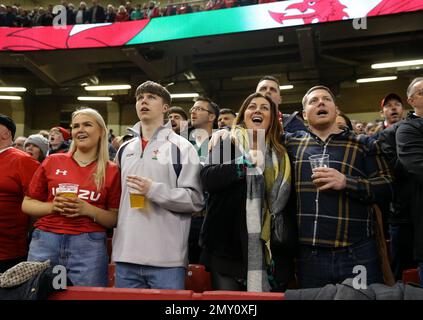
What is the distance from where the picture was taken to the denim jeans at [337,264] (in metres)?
1.80

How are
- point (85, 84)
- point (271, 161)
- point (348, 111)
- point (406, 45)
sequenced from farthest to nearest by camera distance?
point (85, 84)
point (348, 111)
point (406, 45)
point (271, 161)

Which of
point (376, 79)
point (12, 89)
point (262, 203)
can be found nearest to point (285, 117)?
point (262, 203)

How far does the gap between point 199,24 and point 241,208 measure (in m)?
8.16

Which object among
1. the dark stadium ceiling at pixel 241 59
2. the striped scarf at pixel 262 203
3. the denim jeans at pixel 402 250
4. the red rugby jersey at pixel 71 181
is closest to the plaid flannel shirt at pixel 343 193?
the striped scarf at pixel 262 203

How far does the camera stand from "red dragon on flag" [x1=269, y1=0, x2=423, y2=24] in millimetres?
7691

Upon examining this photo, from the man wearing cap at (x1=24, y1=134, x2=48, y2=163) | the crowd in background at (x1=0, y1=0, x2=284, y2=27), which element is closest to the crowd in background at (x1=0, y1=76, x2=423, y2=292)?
the man wearing cap at (x1=24, y1=134, x2=48, y2=163)

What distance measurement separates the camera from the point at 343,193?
189 cm

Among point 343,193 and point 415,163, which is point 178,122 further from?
point 415,163

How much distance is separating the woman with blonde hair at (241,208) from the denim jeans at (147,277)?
18cm

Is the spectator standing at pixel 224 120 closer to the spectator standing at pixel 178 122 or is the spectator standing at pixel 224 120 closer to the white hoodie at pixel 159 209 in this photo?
the spectator standing at pixel 178 122

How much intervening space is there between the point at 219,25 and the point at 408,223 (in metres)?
7.64

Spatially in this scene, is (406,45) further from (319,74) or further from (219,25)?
(219,25)

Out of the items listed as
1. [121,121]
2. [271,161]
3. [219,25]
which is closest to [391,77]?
[219,25]

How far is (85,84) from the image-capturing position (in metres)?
13.1
